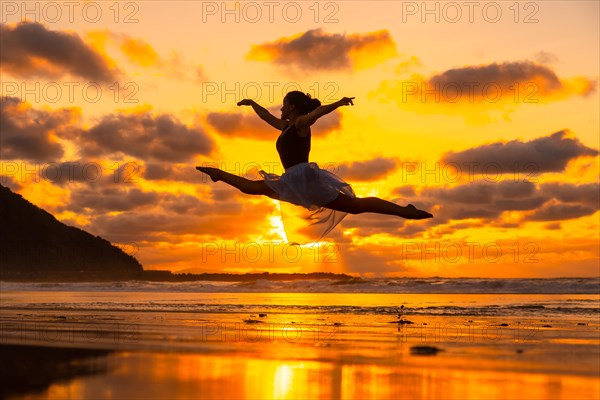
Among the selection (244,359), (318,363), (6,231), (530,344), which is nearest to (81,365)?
(244,359)

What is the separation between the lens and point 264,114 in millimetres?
11523

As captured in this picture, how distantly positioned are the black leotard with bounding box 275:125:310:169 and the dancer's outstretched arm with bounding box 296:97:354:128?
0.90 feet

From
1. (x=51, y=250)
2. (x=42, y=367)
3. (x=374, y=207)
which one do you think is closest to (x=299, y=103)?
(x=374, y=207)

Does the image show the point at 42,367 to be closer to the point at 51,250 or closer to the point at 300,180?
the point at 300,180

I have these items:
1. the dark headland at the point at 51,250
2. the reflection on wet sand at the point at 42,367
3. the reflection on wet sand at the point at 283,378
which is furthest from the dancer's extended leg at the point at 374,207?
the dark headland at the point at 51,250

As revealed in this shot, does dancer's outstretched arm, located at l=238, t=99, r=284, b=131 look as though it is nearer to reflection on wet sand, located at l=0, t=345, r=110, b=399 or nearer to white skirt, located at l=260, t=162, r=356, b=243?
white skirt, located at l=260, t=162, r=356, b=243

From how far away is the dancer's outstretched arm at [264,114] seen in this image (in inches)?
451

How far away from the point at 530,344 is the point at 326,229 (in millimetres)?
3713

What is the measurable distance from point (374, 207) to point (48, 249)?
10416 centimetres

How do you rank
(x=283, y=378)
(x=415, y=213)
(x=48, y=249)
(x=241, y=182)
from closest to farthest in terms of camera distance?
(x=283, y=378), (x=415, y=213), (x=241, y=182), (x=48, y=249)

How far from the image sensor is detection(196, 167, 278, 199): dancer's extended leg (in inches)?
460

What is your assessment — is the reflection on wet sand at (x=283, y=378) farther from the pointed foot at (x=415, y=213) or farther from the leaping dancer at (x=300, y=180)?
the leaping dancer at (x=300, y=180)

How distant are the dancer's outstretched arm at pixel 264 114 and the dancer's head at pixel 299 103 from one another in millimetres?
323

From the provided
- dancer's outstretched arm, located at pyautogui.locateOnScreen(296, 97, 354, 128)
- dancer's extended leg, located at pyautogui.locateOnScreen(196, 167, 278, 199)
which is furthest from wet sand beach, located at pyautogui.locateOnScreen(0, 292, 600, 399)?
dancer's outstretched arm, located at pyautogui.locateOnScreen(296, 97, 354, 128)
